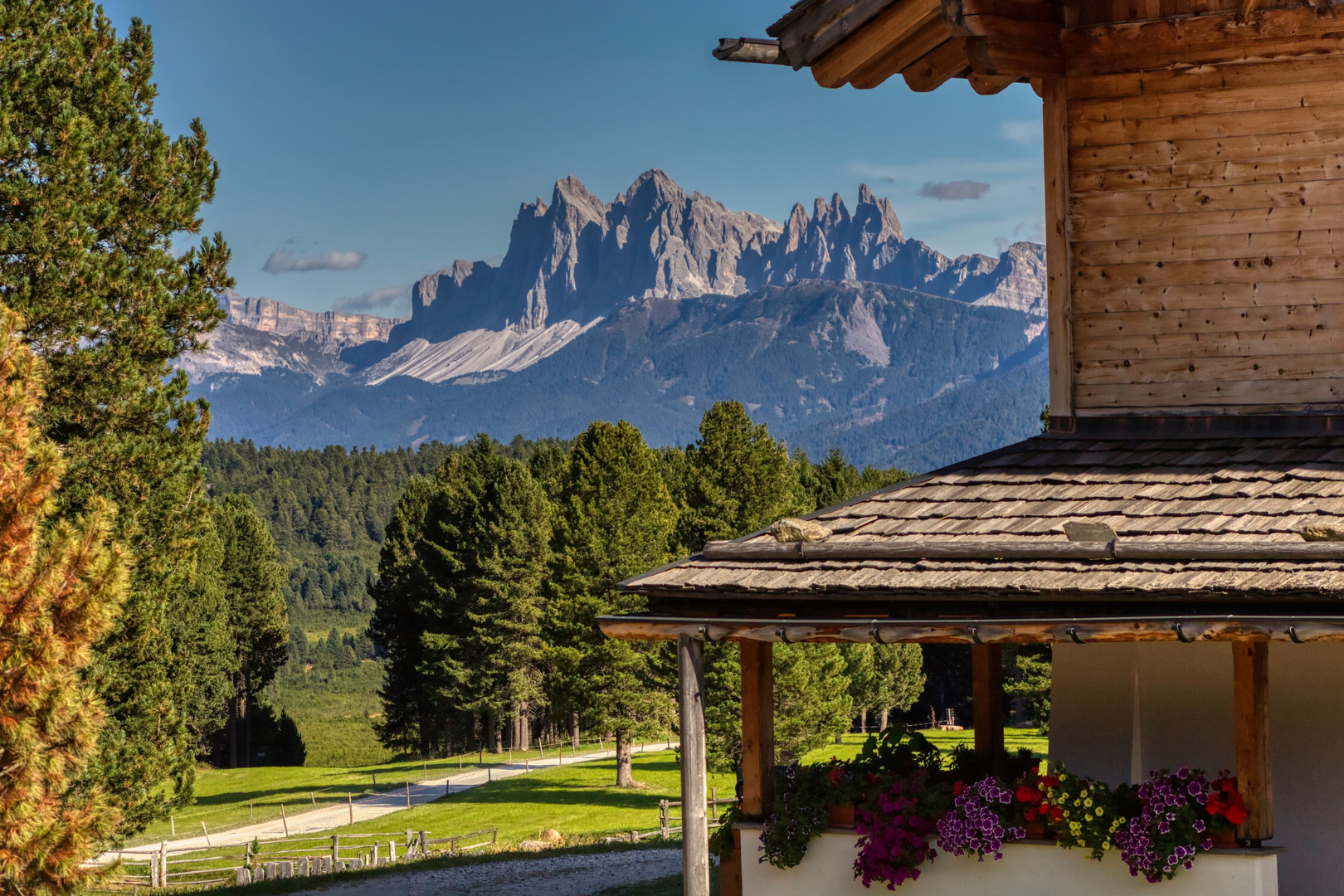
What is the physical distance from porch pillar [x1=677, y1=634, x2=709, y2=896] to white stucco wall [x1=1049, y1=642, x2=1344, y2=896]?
10.1 feet

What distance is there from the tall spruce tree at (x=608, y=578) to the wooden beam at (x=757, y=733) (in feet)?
87.9

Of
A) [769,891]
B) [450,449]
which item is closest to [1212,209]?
[769,891]

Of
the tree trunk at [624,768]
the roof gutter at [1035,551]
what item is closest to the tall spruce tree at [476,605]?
the tree trunk at [624,768]

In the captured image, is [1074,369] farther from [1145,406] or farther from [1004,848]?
[1004,848]

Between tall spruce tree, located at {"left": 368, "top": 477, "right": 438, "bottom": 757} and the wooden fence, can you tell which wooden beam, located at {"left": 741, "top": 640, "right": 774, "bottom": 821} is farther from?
tall spruce tree, located at {"left": 368, "top": 477, "right": 438, "bottom": 757}

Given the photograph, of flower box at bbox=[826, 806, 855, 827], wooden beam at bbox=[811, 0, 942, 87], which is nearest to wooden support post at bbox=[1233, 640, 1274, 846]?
flower box at bbox=[826, 806, 855, 827]

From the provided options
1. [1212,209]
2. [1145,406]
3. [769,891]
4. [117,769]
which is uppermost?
[1212,209]

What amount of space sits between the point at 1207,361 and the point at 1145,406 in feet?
1.62

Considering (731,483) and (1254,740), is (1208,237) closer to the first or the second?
(1254,740)

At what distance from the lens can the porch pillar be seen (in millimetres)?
7617

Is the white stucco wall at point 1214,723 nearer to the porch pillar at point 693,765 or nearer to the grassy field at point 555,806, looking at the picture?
the porch pillar at point 693,765

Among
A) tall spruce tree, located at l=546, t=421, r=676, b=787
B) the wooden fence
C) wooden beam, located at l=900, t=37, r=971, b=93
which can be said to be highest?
wooden beam, located at l=900, t=37, r=971, b=93

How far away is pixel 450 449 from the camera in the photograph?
145 meters

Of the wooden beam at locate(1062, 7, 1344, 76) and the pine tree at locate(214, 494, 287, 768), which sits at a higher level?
the wooden beam at locate(1062, 7, 1344, 76)
